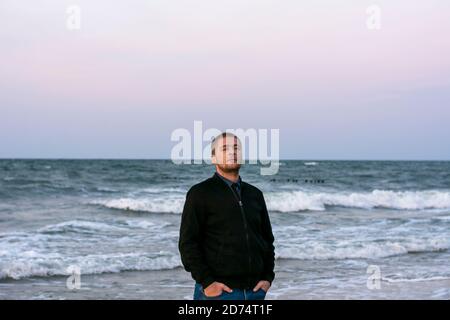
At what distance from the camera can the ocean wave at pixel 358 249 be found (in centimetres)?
1212

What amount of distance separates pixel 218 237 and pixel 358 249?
9969mm

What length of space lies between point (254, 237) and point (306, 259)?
8575 millimetres

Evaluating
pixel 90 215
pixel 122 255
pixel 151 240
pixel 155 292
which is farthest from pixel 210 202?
pixel 90 215

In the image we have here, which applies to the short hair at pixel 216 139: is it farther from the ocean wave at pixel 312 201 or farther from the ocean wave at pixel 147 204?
the ocean wave at pixel 147 204

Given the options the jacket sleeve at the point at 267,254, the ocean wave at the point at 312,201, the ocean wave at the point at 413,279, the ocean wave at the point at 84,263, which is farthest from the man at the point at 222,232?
the ocean wave at the point at 312,201

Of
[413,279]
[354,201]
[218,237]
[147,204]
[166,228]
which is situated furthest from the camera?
[354,201]

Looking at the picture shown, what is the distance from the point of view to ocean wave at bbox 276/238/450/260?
12.1 meters

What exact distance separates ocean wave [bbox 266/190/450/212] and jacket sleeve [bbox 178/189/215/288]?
19192mm

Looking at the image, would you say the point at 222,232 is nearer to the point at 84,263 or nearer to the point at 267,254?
the point at 267,254

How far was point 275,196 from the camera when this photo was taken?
85.5ft

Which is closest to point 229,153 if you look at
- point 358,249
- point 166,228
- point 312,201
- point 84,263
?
point 84,263

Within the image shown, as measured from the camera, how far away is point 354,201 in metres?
26.8

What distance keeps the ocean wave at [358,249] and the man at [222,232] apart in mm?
8572
